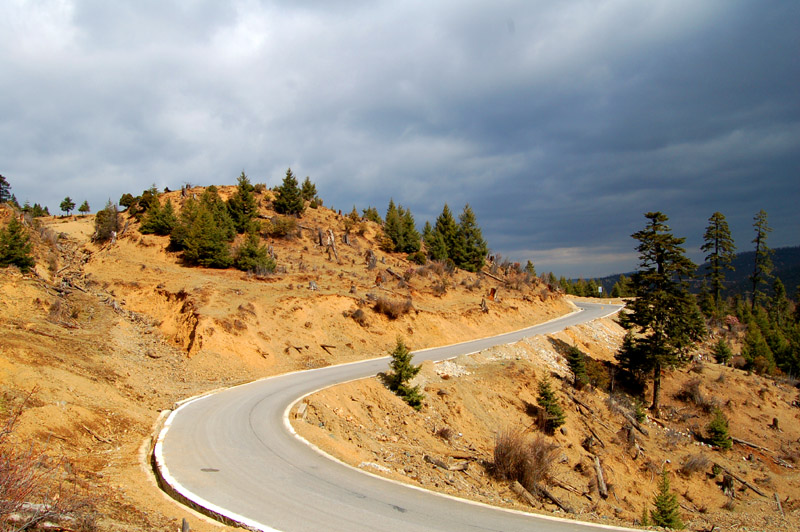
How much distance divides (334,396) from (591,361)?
20.8 metres

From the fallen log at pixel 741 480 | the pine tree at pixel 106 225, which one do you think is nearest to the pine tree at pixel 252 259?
the pine tree at pixel 106 225

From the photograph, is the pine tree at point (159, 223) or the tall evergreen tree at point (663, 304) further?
the pine tree at point (159, 223)

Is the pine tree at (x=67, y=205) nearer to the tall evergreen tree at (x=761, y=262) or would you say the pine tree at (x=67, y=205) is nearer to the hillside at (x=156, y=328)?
the hillside at (x=156, y=328)

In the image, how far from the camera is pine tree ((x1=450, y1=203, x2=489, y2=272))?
54469 millimetres

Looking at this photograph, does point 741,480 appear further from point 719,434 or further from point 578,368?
point 578,368

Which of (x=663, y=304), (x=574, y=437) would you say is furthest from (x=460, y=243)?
(x=574, y=437)

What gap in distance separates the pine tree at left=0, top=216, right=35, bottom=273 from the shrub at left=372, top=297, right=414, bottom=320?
21.1 metres

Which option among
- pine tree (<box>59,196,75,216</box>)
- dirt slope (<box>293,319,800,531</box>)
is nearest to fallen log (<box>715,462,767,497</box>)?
dirt slope (<box>293,319,800,531</box>)

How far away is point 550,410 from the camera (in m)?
20.6

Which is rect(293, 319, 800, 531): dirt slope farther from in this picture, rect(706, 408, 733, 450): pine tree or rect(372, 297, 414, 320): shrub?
rect(372, 297, 414, 320): shrub

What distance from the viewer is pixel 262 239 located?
4425 centimetres

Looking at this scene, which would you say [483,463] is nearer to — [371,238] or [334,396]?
[334,396]

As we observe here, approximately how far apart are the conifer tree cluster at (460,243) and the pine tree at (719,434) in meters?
32.1

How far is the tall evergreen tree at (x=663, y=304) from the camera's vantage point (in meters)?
26.6
